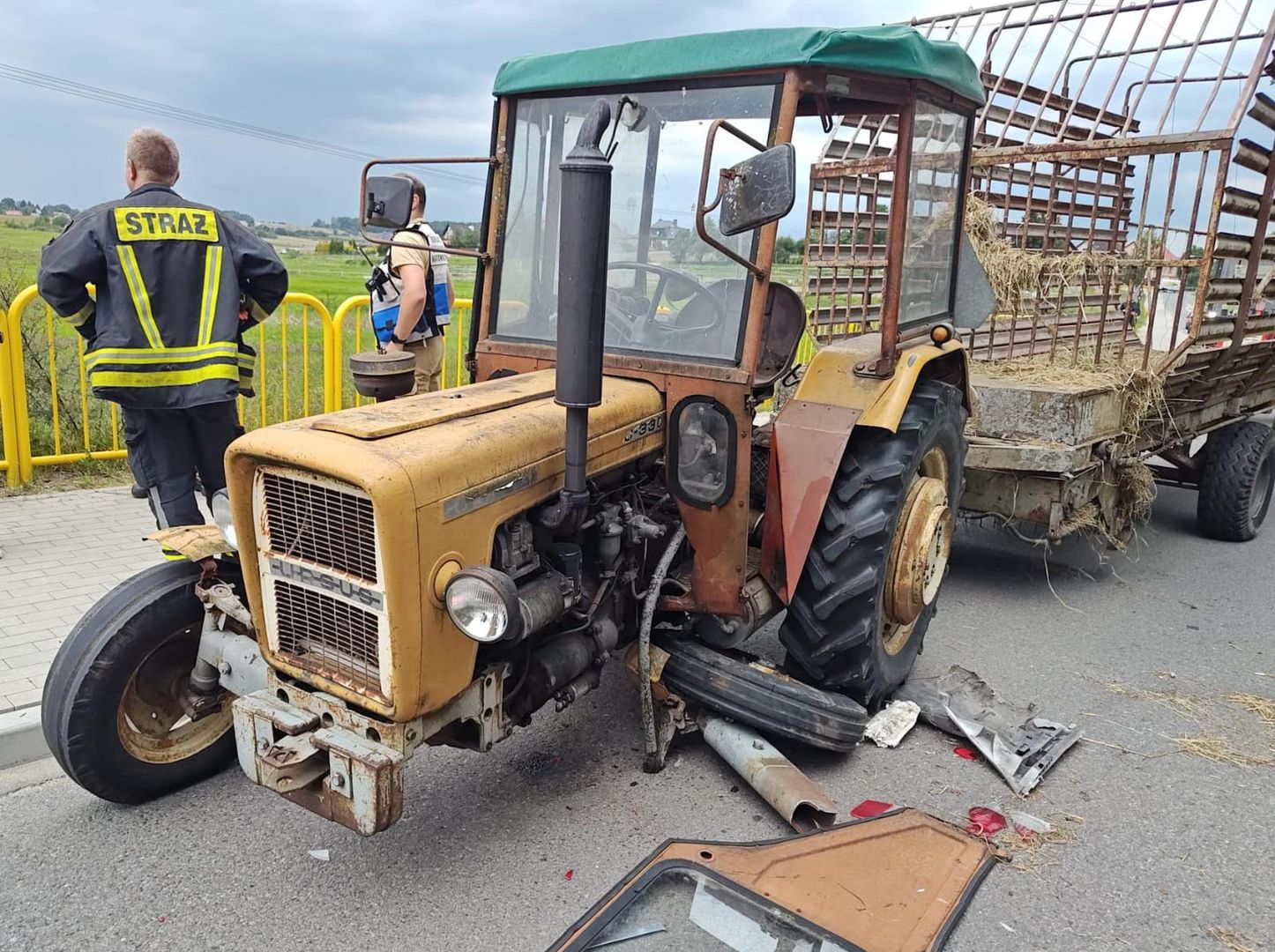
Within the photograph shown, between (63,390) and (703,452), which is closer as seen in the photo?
(703,452)

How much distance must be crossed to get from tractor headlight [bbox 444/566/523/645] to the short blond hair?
248cm

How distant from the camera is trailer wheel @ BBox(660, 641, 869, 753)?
3.20 m

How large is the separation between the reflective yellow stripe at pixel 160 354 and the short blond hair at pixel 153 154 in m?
0.71

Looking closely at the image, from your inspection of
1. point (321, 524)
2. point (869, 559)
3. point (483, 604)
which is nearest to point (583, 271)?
point (483, 604)

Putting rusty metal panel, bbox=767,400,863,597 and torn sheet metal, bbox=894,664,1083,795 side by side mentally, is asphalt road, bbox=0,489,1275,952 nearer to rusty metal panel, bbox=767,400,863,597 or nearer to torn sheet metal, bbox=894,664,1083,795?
torn sheet metal, bbox=894,664,1083,795

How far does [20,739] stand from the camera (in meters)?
3.28

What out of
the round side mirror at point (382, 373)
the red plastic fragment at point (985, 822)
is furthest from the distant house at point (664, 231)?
the red plastic fragment at point (985, 822)

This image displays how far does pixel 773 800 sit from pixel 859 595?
2.49 feet

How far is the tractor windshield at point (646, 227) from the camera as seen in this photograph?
3.12 meters

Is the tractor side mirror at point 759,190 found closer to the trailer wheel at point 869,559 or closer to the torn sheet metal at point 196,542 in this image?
the trailer wheel at point 869,559

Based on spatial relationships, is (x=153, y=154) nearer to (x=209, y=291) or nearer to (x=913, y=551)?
(x=209, y=291)

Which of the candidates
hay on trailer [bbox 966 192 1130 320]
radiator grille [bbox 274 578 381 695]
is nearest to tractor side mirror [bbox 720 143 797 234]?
radiator grille [bbox 274 578 381 695]

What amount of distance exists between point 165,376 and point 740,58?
2444mm

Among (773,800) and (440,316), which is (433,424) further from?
(440,316)
